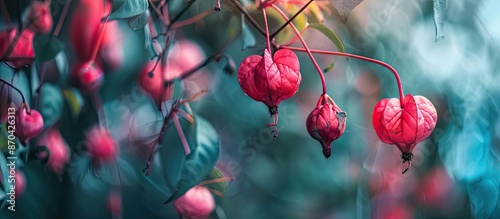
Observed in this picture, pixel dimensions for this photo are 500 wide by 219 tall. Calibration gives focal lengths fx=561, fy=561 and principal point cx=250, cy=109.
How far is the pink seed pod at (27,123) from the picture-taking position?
173 cm

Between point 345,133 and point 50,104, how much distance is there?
3.03 ft

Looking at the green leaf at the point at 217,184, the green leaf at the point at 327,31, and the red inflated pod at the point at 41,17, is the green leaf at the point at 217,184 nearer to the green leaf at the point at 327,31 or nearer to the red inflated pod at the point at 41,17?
the green leaf at the point at 327,31

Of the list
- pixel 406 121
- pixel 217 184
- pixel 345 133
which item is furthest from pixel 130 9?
pixel 406 121

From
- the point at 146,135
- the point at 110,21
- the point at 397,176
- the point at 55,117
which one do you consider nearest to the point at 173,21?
the point at 110,21

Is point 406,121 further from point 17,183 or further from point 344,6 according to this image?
point 17,183

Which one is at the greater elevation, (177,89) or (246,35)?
(246,35)

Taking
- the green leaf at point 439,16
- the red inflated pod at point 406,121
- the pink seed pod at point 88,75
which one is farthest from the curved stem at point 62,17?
the green leaf at point 439,16

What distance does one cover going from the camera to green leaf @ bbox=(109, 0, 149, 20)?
165cm

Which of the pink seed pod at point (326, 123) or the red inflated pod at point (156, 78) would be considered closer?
the pink seed pod at point (326, 123)

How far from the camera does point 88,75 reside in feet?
5.64

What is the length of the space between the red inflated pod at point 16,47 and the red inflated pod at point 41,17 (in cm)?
3

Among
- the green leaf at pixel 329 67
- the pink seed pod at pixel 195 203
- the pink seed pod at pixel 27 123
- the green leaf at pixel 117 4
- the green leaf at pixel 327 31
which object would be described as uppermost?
the green leaf at pixel 117 4

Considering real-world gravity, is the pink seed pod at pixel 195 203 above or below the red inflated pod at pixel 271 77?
below

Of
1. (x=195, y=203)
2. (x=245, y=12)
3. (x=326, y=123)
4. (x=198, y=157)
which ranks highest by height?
(x=245, y=12)
